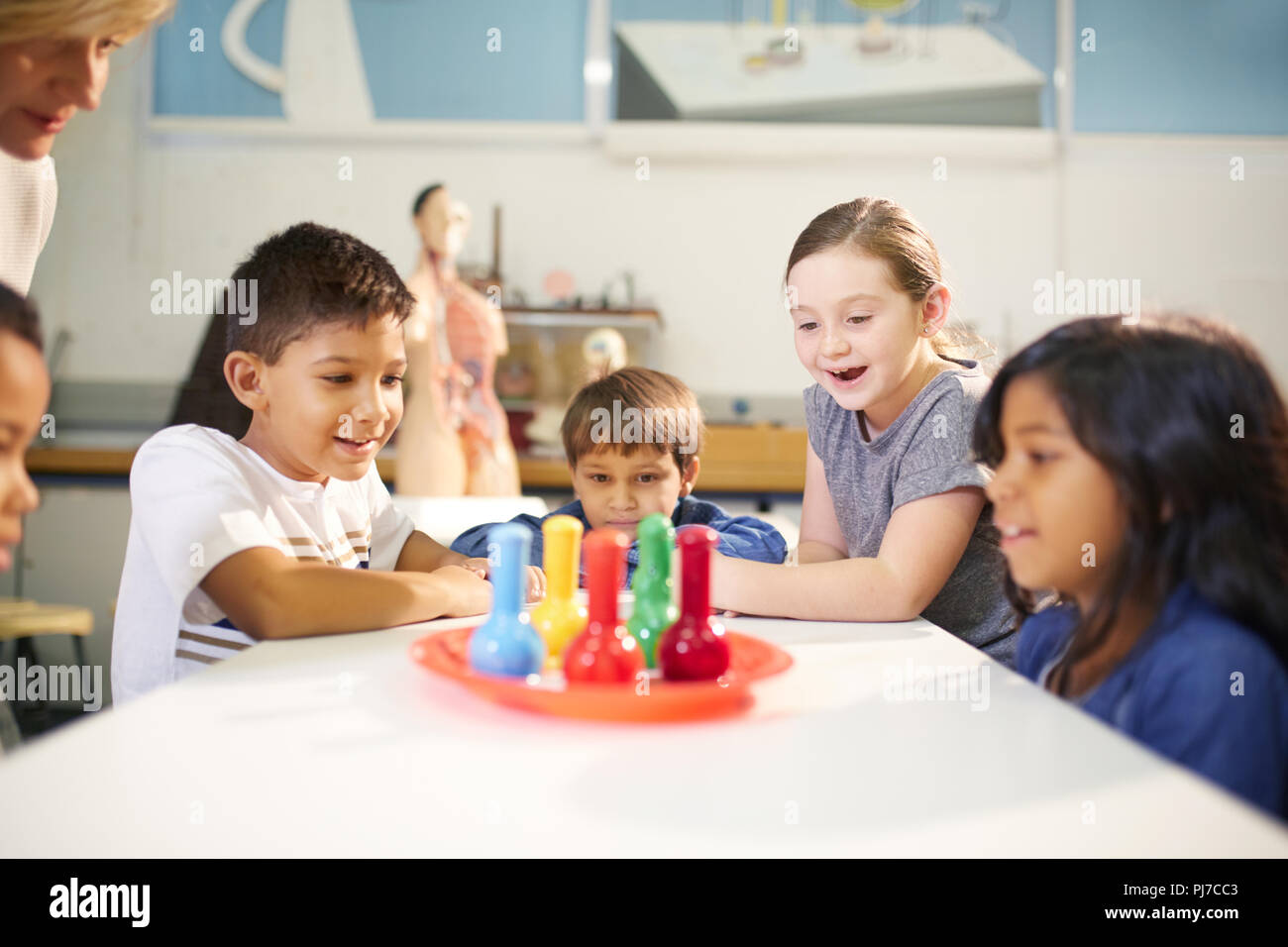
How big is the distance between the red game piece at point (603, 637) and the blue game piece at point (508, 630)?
0.09ft

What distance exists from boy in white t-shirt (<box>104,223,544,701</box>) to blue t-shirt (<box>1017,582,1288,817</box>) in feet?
1.76

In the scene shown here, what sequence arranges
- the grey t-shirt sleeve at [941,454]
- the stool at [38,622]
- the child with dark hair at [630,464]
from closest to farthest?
the grey t-shirt sleeve at [941,454] < the child with dark hair at [630,464] < the stool at [38,622]

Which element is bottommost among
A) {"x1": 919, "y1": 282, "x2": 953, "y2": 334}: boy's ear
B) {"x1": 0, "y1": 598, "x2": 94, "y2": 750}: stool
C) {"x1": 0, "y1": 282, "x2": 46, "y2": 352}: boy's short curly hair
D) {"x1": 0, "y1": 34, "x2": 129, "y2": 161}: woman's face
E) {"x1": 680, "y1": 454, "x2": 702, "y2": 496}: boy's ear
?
{"x1": 0, "y1": 598, "x2": 94, "y2": 750}: stool

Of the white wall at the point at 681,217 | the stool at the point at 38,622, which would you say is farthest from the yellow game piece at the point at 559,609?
the white wall at the point at 681,217

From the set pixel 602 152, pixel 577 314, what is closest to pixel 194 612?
pixel 577 314

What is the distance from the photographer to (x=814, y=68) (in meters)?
3.62

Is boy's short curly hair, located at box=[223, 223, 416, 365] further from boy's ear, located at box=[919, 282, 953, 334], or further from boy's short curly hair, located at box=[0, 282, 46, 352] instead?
boy's ear, located at box=[919, 282, 953, 334]

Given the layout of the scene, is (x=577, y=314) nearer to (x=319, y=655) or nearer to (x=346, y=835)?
(x=319, y=655)

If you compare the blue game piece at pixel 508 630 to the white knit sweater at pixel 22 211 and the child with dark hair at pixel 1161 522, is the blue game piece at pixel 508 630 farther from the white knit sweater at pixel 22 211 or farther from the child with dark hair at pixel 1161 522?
the white knit sweater at pixel 22 211

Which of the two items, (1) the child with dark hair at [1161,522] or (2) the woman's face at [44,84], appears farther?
(2) the woman's face at [44,84]

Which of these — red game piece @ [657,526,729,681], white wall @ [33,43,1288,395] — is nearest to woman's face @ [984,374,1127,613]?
red game piece @ [657,526,729,681]

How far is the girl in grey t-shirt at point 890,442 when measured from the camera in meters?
0.96

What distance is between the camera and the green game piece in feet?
2.23

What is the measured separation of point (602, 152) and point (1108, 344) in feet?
10.3
